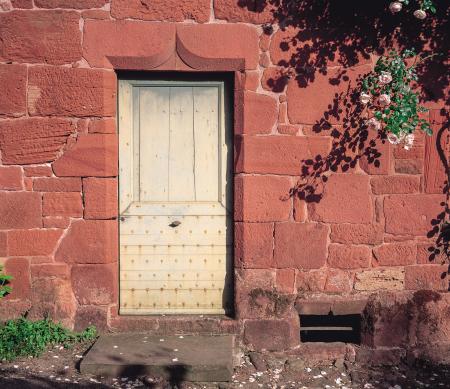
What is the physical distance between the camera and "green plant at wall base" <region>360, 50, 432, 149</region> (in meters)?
4.12

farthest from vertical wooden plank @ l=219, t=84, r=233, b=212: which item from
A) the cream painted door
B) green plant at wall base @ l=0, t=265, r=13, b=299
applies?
green plant at wall base @ l=0, t=265, r=13, b=299

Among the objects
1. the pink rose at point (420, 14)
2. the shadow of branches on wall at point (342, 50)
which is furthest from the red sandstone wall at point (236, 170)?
the pink rose at point (420, 14)

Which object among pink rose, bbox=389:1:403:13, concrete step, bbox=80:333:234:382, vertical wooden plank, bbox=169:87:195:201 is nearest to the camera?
concrete step, bbox=80:333:234:382

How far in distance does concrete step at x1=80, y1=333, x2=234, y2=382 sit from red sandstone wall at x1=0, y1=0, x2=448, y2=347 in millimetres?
248

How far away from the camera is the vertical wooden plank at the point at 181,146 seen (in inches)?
178

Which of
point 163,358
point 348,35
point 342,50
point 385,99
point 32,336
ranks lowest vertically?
point 163,358

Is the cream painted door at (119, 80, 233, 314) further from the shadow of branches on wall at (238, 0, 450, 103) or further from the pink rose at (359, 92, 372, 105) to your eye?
the pink rose at (359, 92, 372, 105)

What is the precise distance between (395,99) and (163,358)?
2.69m

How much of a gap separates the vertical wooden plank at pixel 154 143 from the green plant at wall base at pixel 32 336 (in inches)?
49.6

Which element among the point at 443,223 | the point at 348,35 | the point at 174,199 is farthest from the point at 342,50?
the point at 174,199

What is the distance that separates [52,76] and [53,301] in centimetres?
185

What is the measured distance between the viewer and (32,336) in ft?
13.5

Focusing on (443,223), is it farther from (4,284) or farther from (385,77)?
(4,284)

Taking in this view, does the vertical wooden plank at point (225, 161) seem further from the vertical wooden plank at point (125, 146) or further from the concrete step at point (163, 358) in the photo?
the concrete step at point (163, 358)
